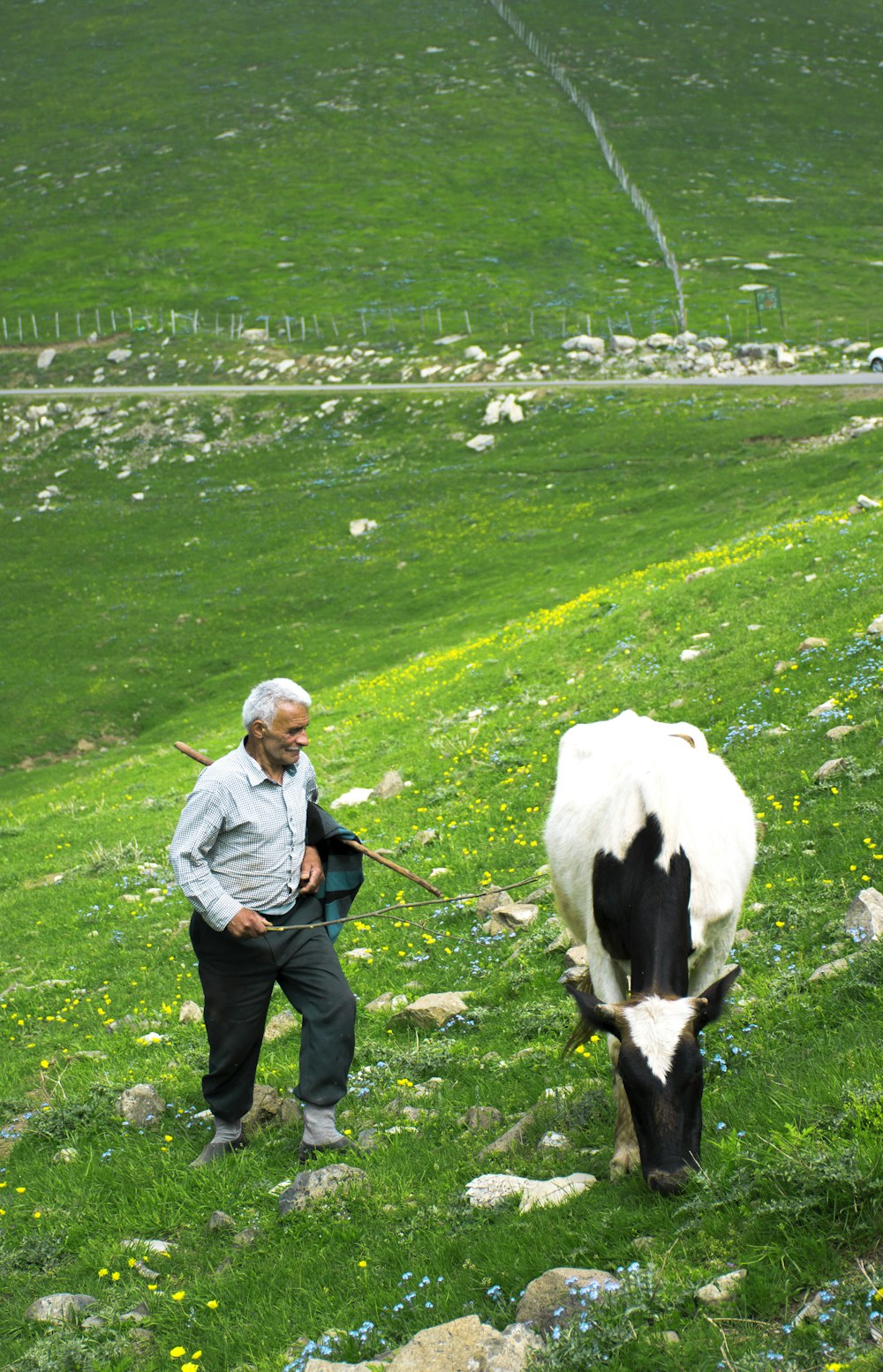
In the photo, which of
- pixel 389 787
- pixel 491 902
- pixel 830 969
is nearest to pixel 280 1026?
pixel 491 902

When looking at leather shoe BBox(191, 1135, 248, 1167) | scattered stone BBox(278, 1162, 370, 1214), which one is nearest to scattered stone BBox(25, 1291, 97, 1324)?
scattered stone BBox(278, 1162, 370, 1214)

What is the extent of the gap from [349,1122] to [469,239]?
87.6 metres

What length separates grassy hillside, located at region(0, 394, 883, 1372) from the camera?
5332 millimetres

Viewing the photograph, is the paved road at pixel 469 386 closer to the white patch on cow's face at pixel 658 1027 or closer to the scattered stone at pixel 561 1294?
the white patch on cow's face at pixel 658 1027

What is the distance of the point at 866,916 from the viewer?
812cm

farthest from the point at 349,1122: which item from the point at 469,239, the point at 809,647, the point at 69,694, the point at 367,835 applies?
the point at 469,239

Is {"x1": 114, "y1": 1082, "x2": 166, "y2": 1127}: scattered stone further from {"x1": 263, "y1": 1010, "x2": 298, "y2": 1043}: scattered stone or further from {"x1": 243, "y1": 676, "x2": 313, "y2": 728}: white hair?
{"x1": 243, "y1": 676, "x2": 313, "y2": 728}: white hair

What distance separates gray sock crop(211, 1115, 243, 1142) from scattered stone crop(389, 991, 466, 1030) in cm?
206

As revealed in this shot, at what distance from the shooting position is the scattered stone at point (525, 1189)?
238 inches

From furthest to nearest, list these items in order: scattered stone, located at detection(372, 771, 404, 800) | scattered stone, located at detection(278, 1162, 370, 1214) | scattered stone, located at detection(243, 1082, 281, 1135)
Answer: scattered stone, located at detection(372, 771, 404, 800) → scattered stone, located at detection(243, 1082, 281, 1135) → scattered stone, located at detection(278, 1162, 370, 1214)

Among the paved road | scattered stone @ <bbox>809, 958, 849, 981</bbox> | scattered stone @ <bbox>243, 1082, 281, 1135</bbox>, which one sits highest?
scattered stone @ <bbox>809, 958, 849, 981</bbox>

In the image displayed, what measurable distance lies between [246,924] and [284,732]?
129 centimetres

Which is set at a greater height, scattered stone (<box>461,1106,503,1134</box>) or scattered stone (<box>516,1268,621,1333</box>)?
scattered stone (<box>516,1268,621,1333</box>)

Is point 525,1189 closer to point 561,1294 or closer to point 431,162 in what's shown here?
point 561,1294
